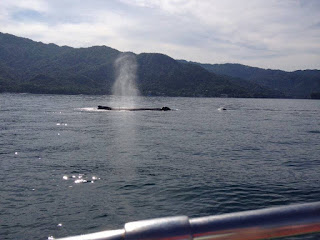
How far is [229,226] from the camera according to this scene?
2275mm

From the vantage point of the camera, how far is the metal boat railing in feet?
7.07

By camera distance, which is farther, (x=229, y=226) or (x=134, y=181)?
(x=134, y=181)

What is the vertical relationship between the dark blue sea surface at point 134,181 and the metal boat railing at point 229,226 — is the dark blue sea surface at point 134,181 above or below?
below

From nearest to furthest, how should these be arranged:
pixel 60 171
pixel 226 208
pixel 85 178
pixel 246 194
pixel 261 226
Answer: pixel 261 226, pixel 226 208, pixel 246 194, pixel 85 178, pixel 60 171

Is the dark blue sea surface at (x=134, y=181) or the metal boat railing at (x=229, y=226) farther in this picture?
the dark blue sea surface at (x=134, y=181)

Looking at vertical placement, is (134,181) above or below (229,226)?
below

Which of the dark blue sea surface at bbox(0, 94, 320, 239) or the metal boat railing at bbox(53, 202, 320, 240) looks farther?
the dark blue sea surface at bbox(0, 94, 320, 239)

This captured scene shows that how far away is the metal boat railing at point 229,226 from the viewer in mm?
2154

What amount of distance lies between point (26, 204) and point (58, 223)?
3.19m

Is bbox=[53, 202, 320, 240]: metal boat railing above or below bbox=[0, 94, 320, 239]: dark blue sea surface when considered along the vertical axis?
above

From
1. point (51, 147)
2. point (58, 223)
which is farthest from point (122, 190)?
point (51, 147)

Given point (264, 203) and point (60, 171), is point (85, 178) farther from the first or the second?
point (264, 203)

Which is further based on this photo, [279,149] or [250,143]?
[250,143]

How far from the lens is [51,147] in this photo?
33.1 metres
